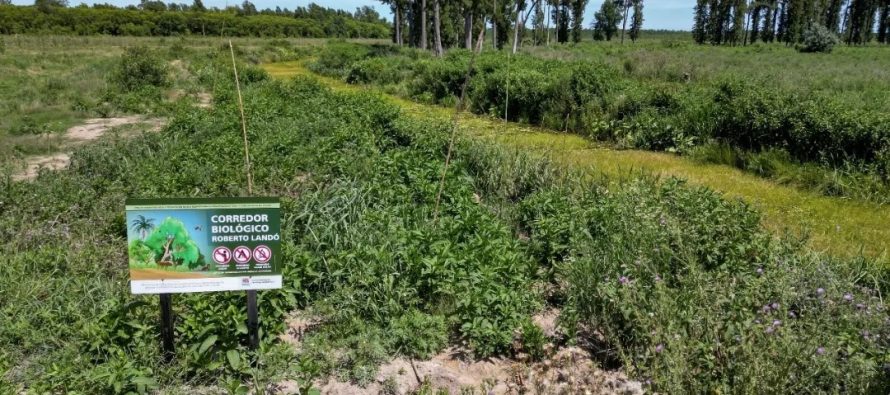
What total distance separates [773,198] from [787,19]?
77.9 m

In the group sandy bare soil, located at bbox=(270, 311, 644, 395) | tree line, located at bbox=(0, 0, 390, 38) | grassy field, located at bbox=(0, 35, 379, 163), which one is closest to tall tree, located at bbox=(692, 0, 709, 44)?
tree line, located at bbox=(0, 0, 390, 38)

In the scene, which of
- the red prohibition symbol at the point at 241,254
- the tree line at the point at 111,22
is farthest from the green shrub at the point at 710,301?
the tree line at the point at 111,22

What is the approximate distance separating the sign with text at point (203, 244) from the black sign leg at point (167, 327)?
0.14 meters

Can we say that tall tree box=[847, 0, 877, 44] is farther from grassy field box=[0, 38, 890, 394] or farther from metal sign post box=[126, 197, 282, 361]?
metal sign post box=[126, 197, 282, 361]

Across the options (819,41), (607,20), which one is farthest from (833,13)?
(819,41)

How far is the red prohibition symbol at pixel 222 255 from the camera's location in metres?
3.16

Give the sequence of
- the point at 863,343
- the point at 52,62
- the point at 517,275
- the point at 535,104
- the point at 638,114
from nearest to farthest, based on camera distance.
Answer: the point at 863,343, the point at 517,275, the point at 638,114, the point at 535,104, the point at 52,62

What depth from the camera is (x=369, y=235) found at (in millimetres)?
4785

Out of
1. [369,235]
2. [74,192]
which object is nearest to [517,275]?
[369,235]

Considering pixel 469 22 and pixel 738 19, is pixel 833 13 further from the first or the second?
pixel 469 22

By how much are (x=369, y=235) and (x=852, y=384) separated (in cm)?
331

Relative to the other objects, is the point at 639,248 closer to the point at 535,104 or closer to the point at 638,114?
the point at 638,114

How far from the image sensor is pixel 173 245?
3.10 metres

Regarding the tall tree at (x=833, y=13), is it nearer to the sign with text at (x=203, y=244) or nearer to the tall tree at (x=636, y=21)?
the tall tree at (x=636, y=21)
